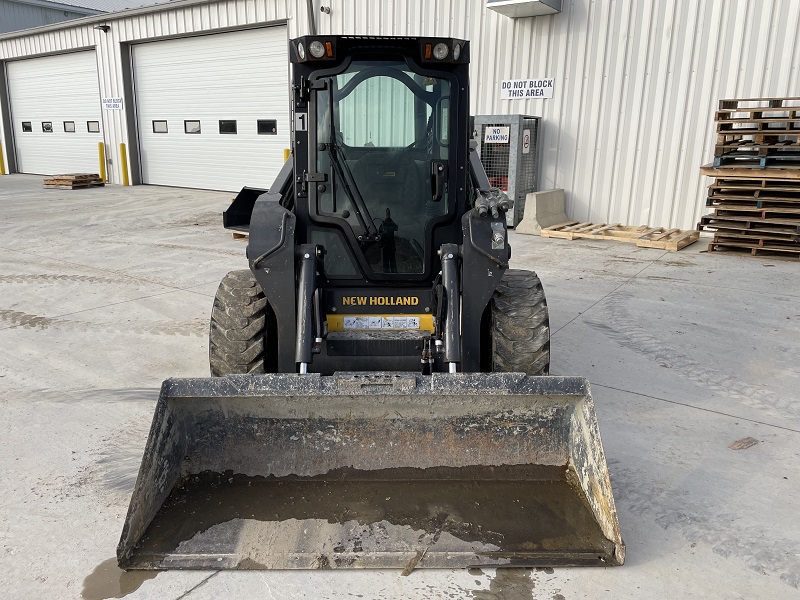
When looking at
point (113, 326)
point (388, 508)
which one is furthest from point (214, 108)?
point (388, 508)

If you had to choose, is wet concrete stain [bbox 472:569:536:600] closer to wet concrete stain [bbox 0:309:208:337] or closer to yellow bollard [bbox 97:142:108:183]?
wet concrete stain [bbox 0:309:208:337]

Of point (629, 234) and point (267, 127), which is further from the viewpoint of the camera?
point (267, 127)

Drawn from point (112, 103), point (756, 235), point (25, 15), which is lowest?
point (756, 235)

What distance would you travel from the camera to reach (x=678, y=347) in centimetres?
545

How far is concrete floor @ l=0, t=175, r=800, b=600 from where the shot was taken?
268cm

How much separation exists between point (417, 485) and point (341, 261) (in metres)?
1.55

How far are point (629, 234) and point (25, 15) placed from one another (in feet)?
99.0

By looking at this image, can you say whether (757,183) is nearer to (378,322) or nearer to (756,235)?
(756,235)

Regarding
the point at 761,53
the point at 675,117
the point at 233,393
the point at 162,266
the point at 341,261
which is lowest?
the point at 162,266

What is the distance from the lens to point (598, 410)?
4258 mm

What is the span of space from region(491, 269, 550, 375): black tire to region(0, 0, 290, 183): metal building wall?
13.1 meters

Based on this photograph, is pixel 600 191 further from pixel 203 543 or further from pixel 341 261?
pixel 203 543

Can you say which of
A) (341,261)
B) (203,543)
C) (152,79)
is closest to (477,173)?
(341,261)

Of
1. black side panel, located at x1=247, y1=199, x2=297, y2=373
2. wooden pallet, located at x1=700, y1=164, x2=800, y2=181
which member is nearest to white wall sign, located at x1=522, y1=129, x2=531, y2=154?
wooden pallet, located at x1=700, y1=164, x2=800, y2=181
